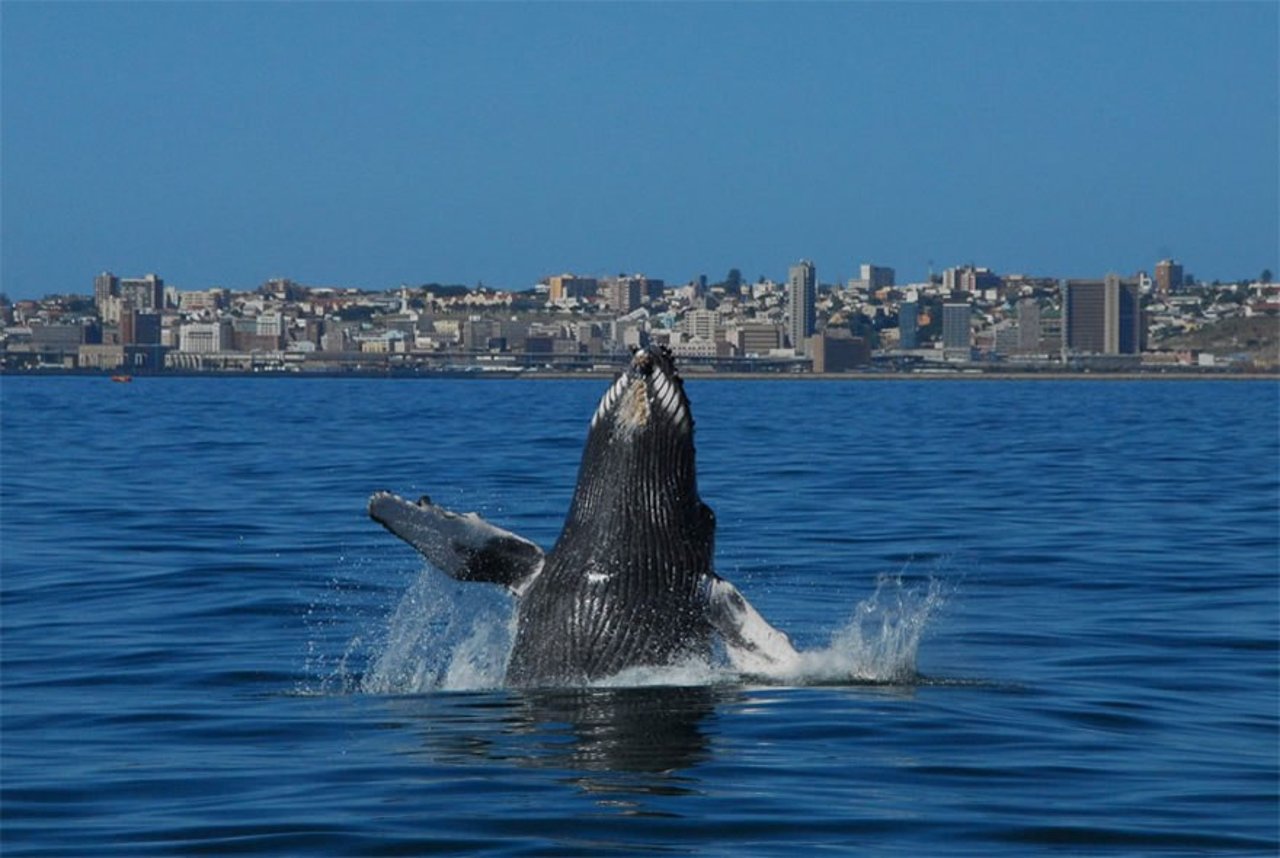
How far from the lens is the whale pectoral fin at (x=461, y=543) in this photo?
38.8 feet

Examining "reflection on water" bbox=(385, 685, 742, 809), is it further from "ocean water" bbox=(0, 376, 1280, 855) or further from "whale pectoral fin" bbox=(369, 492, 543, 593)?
"whale pectoral fin" bbox=(369, 492, 543, 593)

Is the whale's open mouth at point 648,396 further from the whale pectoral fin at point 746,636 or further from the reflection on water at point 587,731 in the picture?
the reflection on water at point 587,731

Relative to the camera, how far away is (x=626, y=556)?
11.8m

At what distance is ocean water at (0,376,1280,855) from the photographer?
31.1 ft

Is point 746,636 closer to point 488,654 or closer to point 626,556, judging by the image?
point 626,556

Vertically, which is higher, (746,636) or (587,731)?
(746,636)

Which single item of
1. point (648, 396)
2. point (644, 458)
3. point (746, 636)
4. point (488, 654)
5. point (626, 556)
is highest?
point (648, 396)

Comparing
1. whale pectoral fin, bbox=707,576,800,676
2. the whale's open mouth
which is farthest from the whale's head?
whale pectoral fin, bbox=707,576,800,676

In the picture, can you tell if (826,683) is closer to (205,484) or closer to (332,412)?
(205,484)

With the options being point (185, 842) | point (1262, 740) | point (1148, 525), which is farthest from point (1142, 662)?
point (1148, 525)

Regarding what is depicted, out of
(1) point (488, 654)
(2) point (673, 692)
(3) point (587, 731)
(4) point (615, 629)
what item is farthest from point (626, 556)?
(1) point (488, 654)

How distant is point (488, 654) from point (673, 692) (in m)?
2.13

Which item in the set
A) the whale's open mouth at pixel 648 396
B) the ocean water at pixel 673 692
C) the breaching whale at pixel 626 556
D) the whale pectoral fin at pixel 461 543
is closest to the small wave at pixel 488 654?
the ocean water at pixel 673 692

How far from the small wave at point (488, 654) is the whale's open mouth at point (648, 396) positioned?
1.30 m
